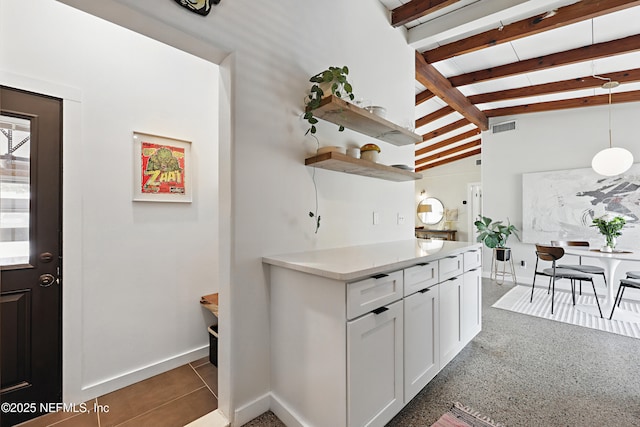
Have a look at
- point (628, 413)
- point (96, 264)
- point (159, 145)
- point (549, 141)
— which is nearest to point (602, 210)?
point (549, 141)

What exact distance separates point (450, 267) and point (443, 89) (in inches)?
119

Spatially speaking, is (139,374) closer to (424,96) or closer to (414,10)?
(414,10)

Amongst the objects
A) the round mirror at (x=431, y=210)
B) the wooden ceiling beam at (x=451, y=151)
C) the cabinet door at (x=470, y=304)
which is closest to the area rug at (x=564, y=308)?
the cabinet door at (x=470, y=304)

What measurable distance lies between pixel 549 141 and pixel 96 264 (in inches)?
252

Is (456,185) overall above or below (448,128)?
below

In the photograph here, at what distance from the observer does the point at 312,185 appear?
6.61 ft

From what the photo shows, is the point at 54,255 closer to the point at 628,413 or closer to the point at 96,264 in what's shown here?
the point at 96,264

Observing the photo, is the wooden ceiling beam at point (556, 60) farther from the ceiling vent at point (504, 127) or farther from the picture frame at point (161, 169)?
the picture frame at point (161, 169)

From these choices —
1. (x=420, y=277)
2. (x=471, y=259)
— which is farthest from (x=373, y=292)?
(x=471, y=259)

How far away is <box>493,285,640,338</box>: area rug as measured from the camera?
3.03 meters

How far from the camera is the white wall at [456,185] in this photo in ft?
25.9

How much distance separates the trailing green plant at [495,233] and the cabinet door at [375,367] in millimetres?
4120

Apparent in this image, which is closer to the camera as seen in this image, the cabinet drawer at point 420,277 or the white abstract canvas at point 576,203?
the cabinet drawer at point 420,277

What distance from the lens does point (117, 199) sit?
6.47 ft
